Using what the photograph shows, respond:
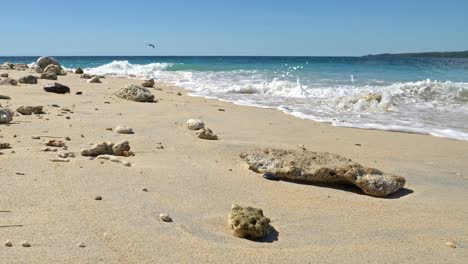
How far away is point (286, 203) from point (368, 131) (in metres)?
3.46

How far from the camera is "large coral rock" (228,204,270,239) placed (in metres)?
2.47

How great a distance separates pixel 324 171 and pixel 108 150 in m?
1.59

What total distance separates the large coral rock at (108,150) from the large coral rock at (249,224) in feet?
5.04

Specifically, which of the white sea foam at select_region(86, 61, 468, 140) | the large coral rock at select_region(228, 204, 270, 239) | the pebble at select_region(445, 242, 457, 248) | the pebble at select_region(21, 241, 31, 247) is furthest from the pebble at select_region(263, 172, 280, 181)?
the white sea foam at select_region(86, 61, 468, 140)

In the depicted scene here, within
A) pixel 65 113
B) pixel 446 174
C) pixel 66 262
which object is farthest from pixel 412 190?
pixel 65 113

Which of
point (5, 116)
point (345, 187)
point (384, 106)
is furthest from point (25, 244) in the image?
point (384, 106)

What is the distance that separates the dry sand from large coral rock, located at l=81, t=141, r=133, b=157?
0.27 ft

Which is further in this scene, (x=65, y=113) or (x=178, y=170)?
(x=65, y=113)

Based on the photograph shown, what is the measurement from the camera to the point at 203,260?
2.20m

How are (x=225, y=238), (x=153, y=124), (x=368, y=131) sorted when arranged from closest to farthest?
(x=225, y=238), (x=153, y=124), (x=368, y=131)

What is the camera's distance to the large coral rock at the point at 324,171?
3432mm

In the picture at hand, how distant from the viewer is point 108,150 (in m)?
3.86

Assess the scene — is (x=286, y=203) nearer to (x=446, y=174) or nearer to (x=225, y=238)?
(x=225, y=238)

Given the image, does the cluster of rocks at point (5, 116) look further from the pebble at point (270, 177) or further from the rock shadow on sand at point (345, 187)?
the rock shadow on sand at point (345, 187)
